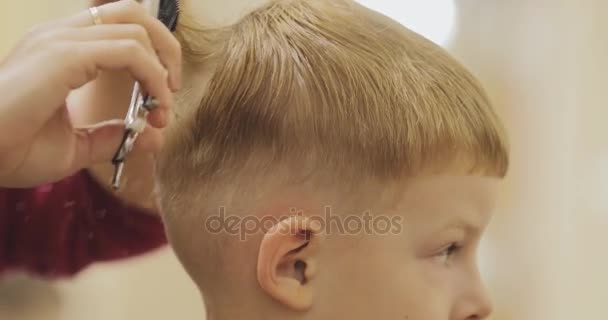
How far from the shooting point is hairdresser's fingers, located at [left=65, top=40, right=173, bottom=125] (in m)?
0.59

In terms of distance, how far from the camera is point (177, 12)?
2.14ft

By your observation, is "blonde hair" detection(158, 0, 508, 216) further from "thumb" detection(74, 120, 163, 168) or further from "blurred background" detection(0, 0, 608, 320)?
"blurred background" detection(0, 0, 608, 320)

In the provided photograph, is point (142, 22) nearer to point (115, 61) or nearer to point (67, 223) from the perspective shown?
point (115, 61)

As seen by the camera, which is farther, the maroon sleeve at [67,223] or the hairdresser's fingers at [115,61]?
the maroon sleeve at [67,223]

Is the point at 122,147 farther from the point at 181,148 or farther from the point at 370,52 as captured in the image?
the point at 370,52

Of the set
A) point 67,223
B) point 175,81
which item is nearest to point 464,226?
point 175,81

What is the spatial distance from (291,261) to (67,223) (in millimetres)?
330

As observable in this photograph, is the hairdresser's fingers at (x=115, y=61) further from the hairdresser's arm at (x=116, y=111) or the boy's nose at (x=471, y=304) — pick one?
the boy's nose at (x=471, y=304)

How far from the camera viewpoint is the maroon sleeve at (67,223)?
0.84 m

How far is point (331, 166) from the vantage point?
612 mm

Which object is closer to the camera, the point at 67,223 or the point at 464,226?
the point at 464,226

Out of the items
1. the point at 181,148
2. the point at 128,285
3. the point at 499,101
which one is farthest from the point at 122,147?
the point at 499,101

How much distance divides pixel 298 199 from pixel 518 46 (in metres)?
0.69

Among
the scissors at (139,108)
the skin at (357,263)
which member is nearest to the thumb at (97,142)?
the scissors at (139,108)
